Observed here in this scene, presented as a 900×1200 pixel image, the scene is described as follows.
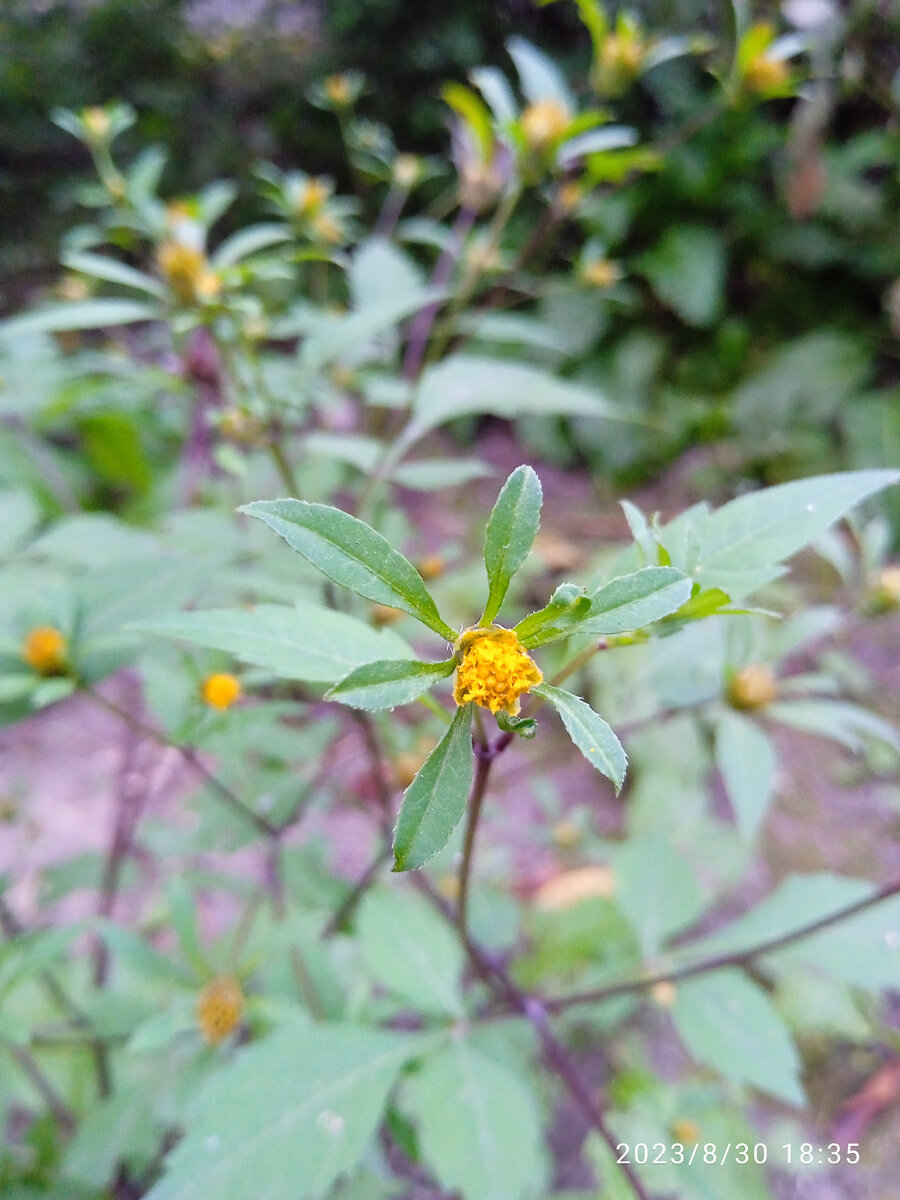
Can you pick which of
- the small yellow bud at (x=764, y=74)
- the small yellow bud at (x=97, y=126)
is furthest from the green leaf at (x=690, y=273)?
the small yellow bud at (x=97, y=126)

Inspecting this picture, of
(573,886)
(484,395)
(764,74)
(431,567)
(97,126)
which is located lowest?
(573,886)

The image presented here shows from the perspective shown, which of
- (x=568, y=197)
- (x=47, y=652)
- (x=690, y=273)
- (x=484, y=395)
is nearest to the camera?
(x=47, y=652)

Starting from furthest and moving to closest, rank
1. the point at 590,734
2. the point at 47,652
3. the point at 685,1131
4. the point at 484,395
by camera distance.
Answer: the point at 685,1131
the point at 484,395
the point at 47,652
the point at 590,734

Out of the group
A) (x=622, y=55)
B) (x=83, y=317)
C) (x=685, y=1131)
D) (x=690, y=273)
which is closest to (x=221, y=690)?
(x=83, y=317)

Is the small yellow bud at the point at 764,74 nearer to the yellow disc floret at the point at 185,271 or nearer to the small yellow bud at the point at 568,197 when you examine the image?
the small yellow bud at the point at 568,197

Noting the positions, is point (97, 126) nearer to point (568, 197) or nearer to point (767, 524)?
point (568, 197)

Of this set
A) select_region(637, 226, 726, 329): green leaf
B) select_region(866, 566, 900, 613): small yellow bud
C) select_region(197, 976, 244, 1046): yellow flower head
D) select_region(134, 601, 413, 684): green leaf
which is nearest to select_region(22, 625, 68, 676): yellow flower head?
select_region(134, 601, 413, 684): green leaf

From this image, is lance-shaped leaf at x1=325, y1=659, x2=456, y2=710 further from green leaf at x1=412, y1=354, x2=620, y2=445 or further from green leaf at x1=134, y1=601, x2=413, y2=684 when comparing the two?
green leaf at x1=412, y1=354, x2=620, y2=445

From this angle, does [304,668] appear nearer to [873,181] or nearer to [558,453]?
[558,453]
